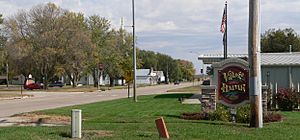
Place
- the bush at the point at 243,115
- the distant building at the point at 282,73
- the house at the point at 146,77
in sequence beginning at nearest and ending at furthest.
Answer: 1. the bush at the point at 243,115
2. the distant building at the point at 282,73
3. the house at the point at 146,77

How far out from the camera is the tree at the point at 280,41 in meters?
84.6

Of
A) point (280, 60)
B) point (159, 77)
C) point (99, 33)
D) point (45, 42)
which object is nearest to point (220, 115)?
point (280, 60)

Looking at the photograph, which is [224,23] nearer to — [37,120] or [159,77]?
[37,120]

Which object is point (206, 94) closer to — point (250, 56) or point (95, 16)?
point (250, 56)

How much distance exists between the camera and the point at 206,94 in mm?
19781

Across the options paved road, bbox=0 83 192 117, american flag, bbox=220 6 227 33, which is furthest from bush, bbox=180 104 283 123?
american flag, bbox=220 6 227 33

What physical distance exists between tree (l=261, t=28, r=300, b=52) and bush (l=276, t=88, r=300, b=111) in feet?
194

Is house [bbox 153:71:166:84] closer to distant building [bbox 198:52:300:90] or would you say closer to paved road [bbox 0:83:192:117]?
paved road [bbox 0:83:192:117]

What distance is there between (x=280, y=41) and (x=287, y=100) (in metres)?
61.8

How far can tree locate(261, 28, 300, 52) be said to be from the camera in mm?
84625

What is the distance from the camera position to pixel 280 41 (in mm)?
85875

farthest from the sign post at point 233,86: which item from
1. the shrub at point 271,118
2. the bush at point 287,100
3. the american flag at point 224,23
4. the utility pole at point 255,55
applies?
the american flag at point 224,23

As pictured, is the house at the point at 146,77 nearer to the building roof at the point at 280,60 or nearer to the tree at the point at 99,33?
the tree at the point at 99,33

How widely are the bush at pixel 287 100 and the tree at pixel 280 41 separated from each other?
59005 millimetres
